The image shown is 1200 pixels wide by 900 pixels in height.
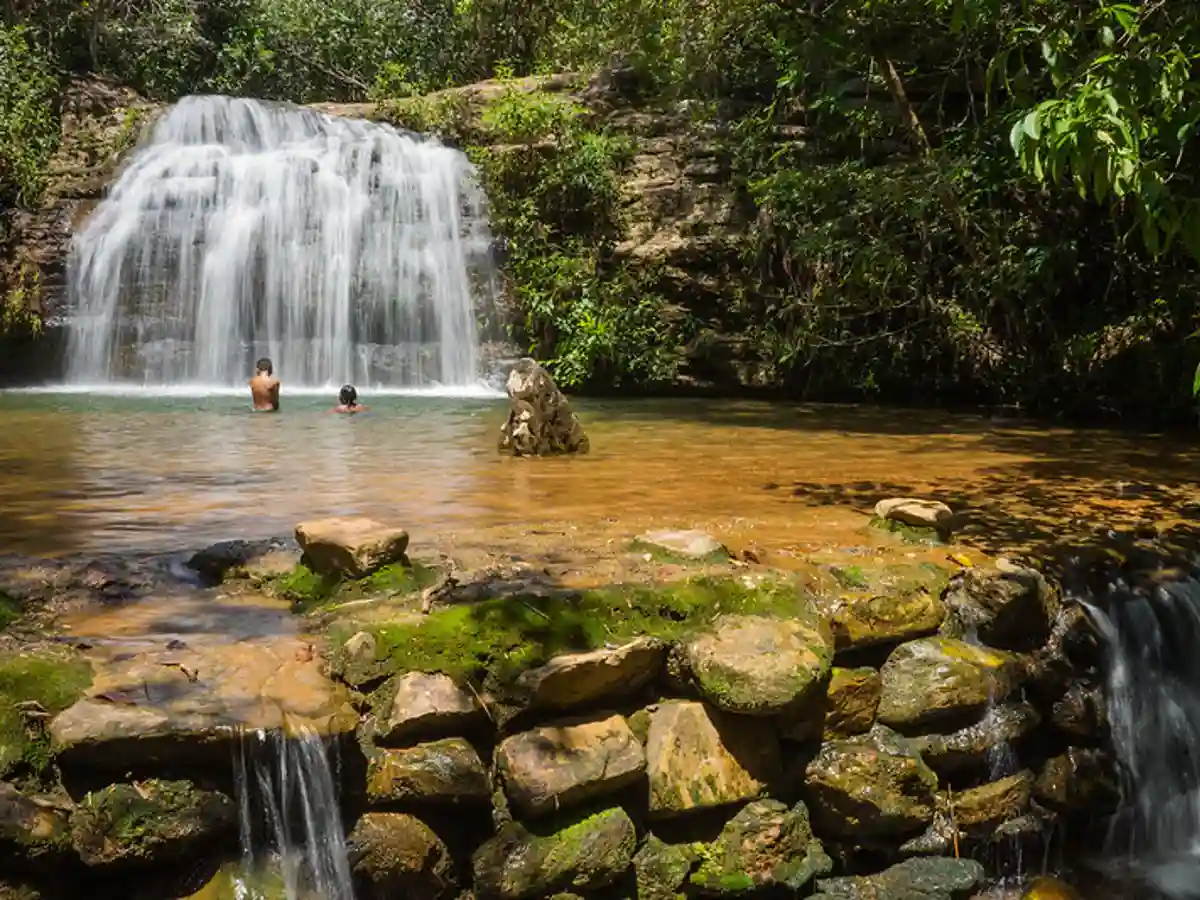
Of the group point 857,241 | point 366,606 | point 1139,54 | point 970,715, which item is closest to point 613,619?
point 366,606

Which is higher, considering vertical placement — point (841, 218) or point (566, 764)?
point (841, 218)

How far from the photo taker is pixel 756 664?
12.9 ft

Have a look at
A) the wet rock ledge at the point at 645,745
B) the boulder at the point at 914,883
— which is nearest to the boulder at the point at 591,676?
the wet rock ledge at the point at 645,745

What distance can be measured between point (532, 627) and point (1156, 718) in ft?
9.53

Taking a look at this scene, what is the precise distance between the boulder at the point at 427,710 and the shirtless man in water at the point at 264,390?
7.62m

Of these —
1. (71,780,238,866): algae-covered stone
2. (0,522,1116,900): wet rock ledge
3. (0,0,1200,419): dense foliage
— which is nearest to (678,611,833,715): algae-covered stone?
(0,522,1116,900): wet rock ledge

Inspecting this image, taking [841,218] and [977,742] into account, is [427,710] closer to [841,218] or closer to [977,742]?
[977,742]

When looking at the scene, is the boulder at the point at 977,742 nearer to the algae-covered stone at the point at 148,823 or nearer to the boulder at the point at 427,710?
the boulder at the point at 427,710

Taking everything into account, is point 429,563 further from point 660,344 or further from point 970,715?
point 660,344

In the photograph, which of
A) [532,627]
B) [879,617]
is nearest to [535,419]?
[879,617]

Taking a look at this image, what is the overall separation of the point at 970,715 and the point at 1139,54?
2.43m

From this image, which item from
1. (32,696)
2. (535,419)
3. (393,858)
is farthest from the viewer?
(535,419)

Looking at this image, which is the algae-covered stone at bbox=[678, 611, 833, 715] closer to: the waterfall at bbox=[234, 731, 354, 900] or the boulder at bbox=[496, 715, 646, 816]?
the boulder at bbox=[496, 715, 646, 816]

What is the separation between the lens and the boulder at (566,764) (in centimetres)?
357
